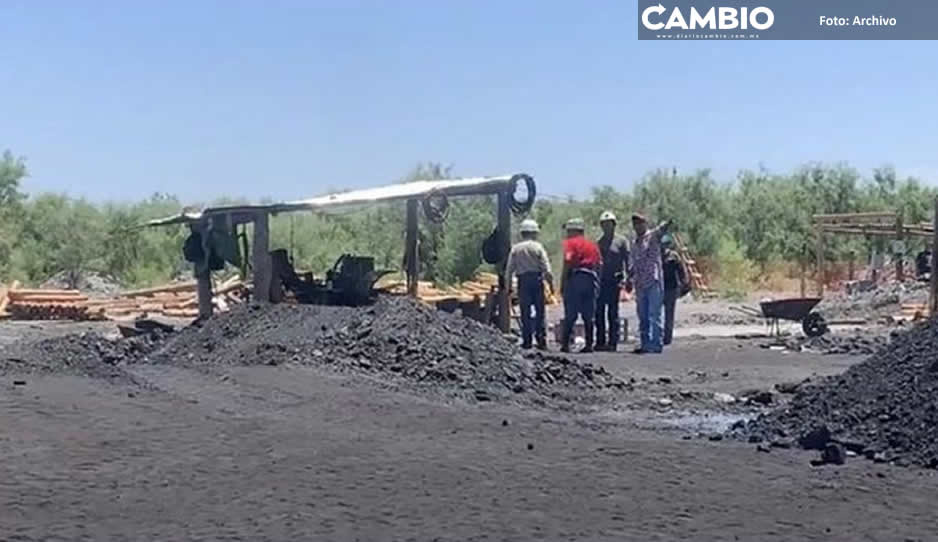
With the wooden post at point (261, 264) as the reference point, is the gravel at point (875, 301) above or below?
below

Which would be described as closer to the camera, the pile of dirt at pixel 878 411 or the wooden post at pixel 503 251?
the pile of dirt at pixel 878 411

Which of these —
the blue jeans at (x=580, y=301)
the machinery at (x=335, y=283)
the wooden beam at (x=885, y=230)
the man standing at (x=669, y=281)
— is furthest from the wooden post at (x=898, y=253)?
the blue jeans at (x=580, y=301)

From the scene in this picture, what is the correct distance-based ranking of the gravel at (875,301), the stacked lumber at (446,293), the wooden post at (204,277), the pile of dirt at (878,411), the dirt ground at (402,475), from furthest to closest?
the gravel at (875,301)
the stacked lumber at (446,293)
the wooden post at (204,277)
the pile of dirt at (878,411)
the dirt ground at (402,475)

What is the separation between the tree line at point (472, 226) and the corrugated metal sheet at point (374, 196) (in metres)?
13.0

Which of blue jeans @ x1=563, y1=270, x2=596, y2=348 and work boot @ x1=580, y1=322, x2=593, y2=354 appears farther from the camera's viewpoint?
work boot @ x1=580, y1=322, x2=593, y2=354

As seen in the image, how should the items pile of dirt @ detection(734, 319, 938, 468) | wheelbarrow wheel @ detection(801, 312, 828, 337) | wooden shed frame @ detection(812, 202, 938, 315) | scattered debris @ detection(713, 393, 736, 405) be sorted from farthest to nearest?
wooden shed frame @ detection(812, 202, 938, 315), wheelbarrow wheel @ detection(801, 312, 828, 337), scattered debris @ detection(713, 393, 736, 405), pile of dirt @ detection(734, 319, 938, 468)

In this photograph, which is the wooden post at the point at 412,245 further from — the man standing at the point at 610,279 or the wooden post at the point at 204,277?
the wooden post at the point at 204,277

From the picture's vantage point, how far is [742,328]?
29.6m

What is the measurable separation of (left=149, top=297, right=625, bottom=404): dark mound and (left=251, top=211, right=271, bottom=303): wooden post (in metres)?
2.40

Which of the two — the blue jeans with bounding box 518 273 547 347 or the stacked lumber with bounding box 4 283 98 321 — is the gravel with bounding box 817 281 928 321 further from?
the stacked lumber with bounding box 4 283 98 321

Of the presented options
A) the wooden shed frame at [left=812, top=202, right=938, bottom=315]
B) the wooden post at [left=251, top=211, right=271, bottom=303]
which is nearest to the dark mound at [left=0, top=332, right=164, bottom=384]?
the wooden post at [left=251, top=211, right=271, bottom=303]

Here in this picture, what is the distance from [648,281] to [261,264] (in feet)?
19.3

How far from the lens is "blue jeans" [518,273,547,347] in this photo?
816 inches

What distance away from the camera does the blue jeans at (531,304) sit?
2072 cm
